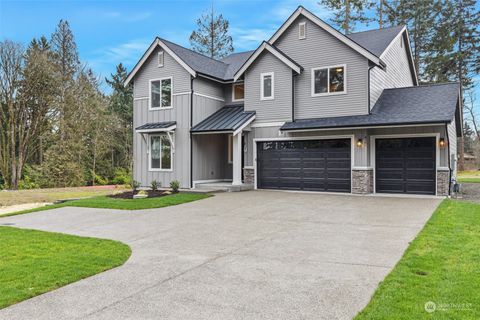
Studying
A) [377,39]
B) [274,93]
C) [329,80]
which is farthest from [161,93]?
[377,39]

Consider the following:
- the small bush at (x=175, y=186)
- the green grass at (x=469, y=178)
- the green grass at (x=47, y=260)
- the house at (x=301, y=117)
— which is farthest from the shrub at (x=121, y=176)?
the green grass at (x=469, y=178)

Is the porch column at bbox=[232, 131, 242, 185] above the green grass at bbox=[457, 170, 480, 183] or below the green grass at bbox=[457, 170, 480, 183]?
above

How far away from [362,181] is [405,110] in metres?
3.13

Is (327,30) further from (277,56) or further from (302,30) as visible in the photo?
(277,56)

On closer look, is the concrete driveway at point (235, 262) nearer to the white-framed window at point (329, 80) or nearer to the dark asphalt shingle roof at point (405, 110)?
the dark asphalt shingle roof at point (405, 110)

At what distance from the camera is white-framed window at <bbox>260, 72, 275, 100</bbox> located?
54.3 ft

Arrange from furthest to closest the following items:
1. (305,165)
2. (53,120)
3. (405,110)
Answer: (53,120) → (305,165) → (405,110)

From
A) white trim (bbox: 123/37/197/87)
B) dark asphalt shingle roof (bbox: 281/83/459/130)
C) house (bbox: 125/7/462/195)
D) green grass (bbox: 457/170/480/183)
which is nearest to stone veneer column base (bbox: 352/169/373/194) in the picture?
house (bbox: 125/7/462/195)

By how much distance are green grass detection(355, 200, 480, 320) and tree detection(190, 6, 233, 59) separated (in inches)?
1181

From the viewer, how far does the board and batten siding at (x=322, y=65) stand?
14.8 metres

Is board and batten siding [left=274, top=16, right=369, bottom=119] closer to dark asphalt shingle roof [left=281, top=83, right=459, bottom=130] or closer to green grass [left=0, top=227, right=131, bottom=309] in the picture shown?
dark asphalt shingle roof [left=281, top=83, right=459, bottom=130]

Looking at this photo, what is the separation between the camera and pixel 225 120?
17000 millimetres

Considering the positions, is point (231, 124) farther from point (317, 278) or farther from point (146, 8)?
point (317, 278)

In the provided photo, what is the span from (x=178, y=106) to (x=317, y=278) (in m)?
13.9
